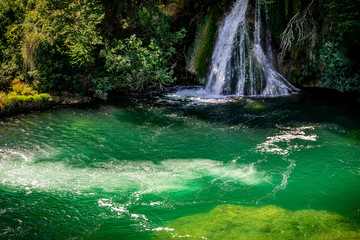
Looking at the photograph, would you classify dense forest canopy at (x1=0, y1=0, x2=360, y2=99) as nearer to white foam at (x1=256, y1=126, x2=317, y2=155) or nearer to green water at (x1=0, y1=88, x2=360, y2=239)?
green water at (x1=0, y1=88, x2=360, y2=239)

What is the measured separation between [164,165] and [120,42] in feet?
28.0

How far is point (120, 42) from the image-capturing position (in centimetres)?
1395

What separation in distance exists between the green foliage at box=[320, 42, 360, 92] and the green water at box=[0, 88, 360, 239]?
5.60ft

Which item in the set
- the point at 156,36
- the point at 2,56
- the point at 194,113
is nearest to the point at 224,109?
the point at 194,113

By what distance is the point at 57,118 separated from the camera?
1183 cm

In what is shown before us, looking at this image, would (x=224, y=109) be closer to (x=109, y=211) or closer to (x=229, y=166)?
(x=229, y=166)

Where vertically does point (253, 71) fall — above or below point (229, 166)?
above

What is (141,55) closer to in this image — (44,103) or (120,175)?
(44,103)

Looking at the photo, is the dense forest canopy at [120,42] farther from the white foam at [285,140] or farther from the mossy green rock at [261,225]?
the mossy green rock at [261,225]

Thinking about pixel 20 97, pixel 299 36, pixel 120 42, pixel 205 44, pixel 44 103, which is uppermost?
pixel 299 36

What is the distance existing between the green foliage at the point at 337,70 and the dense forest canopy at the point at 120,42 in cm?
4

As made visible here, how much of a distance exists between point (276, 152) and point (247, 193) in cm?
259

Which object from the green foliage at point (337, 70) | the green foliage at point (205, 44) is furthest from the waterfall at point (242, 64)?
the green foliage at point (337, 70)

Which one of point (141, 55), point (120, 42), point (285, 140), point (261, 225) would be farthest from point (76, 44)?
point (261, 225)
